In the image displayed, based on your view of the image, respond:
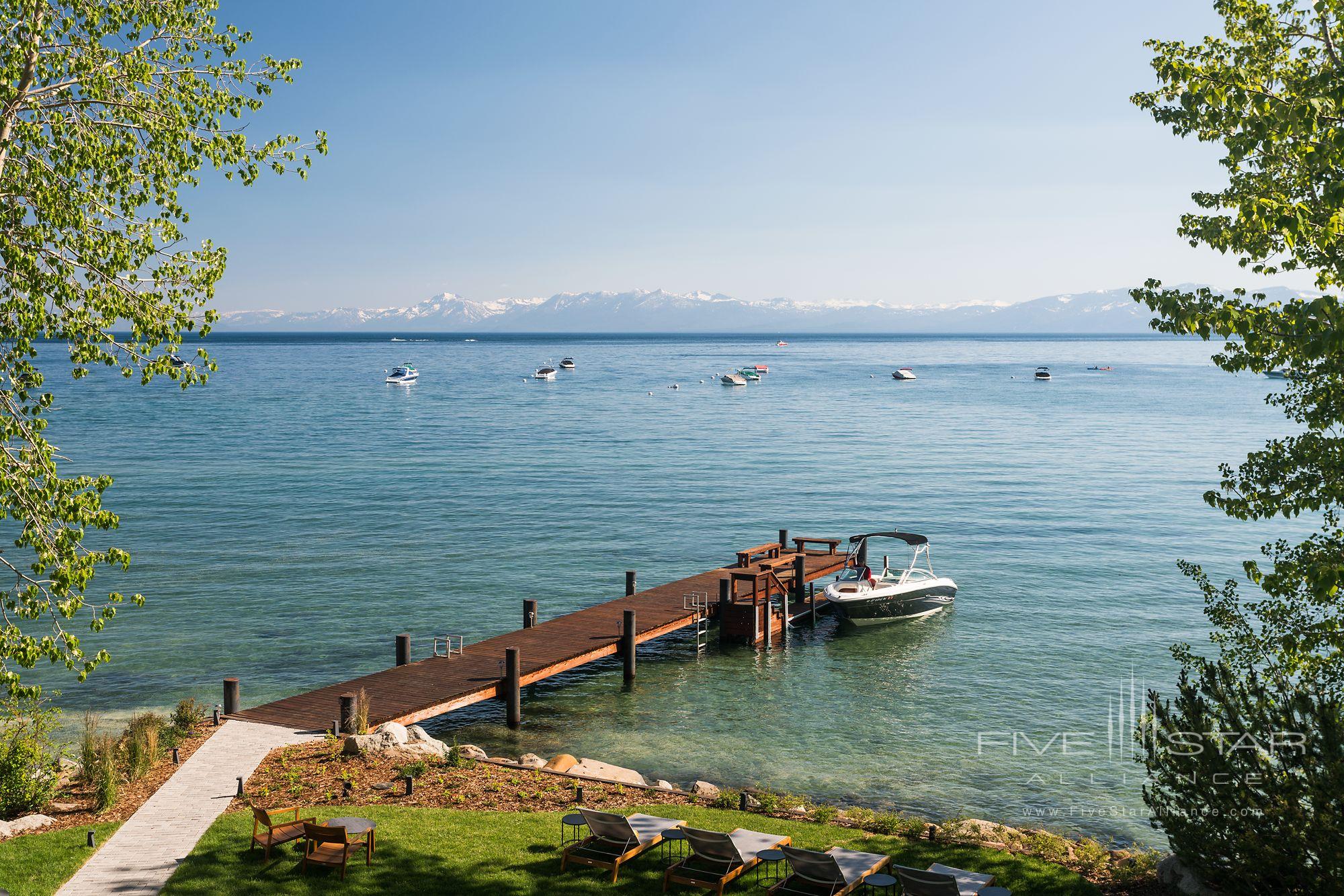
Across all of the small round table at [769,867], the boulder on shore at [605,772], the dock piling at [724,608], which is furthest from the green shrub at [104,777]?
the dock piling at [724,608]

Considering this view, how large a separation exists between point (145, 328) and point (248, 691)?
1823 centimetres

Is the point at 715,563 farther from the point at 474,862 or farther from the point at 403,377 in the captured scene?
the point at 403,377

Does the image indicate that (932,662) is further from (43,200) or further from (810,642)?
(43,200)

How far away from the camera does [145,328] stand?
12562mm

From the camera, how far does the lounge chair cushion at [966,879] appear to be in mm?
12758

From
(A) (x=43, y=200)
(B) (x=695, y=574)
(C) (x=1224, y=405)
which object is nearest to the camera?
(A) (x=43, y=200)

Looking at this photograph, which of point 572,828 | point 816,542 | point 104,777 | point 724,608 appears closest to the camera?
point 572,828

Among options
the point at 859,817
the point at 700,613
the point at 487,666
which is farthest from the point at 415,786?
the point at 700,613

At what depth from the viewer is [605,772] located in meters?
21.2

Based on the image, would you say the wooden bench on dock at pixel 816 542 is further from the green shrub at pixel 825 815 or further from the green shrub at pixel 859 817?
the green shrub at pixel 825 815

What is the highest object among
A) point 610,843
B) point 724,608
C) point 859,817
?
point 610,843

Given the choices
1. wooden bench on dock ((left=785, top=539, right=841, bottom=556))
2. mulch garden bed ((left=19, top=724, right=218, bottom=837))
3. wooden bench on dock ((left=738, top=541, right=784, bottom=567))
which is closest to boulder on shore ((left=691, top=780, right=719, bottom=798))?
mulch garden bed ((left=19, top=724, right=218, bottom=837))

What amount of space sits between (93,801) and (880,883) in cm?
1272

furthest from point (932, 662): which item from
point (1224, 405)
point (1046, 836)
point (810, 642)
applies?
point (1224, 405)
